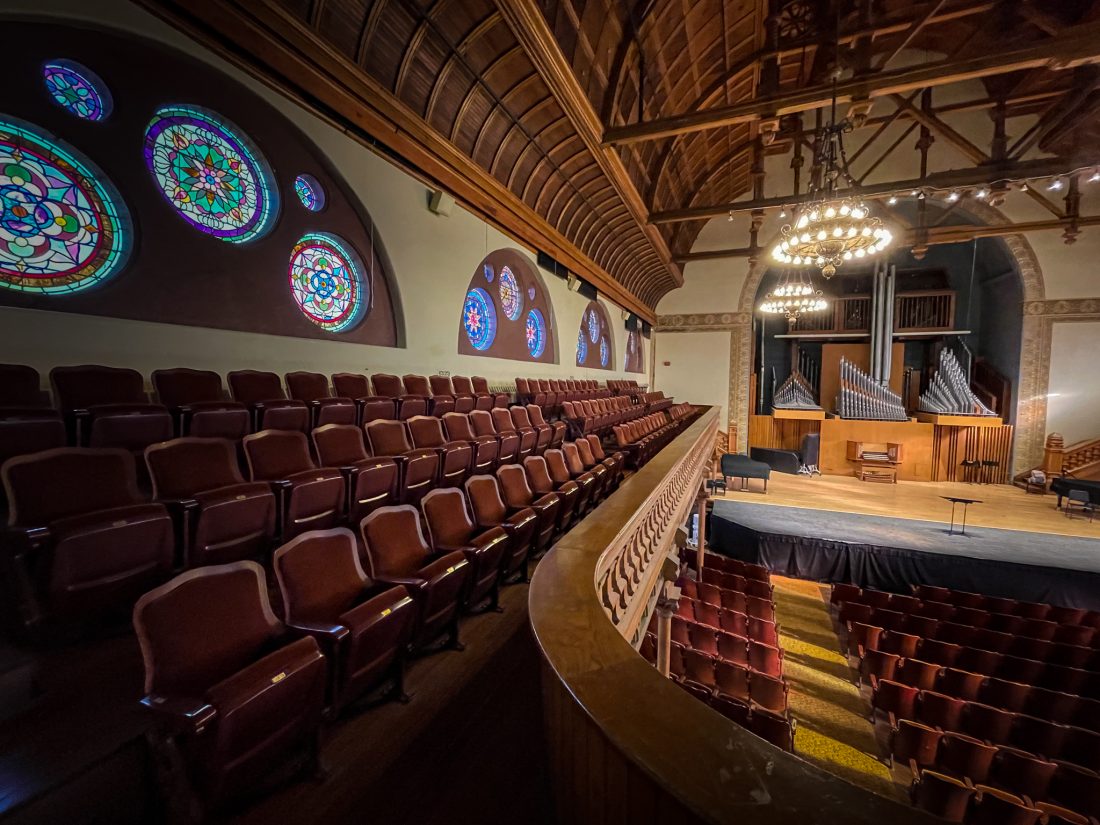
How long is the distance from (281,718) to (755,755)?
101cm

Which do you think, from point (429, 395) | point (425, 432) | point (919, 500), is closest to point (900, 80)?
point (429, 395)

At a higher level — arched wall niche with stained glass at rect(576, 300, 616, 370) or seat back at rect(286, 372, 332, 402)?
arched wall niche with stained glass at rect(576, 300, 616, 370)

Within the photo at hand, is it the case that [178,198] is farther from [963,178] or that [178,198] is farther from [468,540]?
[963,178]

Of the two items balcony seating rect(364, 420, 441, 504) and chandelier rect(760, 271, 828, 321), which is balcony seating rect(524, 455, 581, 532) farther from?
chandelier rect(760, 271, 828, 321)

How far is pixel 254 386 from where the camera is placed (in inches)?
104

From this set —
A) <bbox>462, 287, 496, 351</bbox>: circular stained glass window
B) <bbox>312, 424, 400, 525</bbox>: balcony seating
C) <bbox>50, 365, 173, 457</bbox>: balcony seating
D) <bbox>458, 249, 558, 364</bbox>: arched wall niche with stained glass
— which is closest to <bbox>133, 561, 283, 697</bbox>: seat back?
<bbox>312, 424, 400, 525</bbox>: balcony seating

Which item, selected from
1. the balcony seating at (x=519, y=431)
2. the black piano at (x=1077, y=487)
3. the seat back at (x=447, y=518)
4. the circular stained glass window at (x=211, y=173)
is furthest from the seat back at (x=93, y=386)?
the black piano at (x=1077, y=487)

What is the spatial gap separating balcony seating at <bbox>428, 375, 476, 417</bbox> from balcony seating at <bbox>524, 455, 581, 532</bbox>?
A: 47.4 inches

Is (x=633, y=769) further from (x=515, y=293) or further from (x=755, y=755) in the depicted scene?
(x=515, y=293)

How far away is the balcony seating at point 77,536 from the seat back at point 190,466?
9 cm

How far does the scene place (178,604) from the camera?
1009 millimetres

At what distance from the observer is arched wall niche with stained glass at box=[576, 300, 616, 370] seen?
8234mm

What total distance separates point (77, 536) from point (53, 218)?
2.09 m

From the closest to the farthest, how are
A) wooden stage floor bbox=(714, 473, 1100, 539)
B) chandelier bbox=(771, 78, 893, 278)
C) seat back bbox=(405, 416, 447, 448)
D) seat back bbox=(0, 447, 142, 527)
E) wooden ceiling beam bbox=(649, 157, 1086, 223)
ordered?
seat back bbox=(0, 447, 142, 527) → seat back bbox=(405, 416, 447, 448) → chandelier bbox=(771, 78, 893, 278) → wooden ceiling beam bbox=(649, 157, 1086, 223) → wooden stage floor bbox=(714, 473, 1100, 539)
